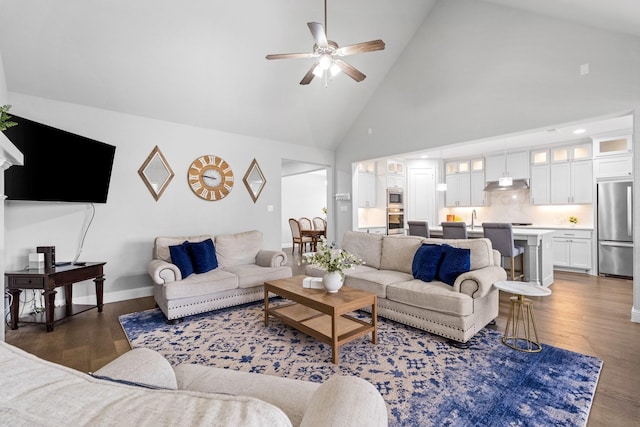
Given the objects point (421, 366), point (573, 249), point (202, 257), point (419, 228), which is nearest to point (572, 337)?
point (421, 366)

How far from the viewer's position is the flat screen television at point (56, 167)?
297 centimetres

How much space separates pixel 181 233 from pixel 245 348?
8.74 feet

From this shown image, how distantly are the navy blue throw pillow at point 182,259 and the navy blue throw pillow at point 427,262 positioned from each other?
2.62 metres

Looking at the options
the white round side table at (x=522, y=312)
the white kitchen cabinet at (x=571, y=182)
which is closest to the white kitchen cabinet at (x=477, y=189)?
the white kitchen cabinet at (x=571, y=182)

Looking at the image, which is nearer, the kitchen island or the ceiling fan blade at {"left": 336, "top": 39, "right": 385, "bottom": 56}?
the ceiling fan blade at {"left": 336, "top": 39, "right": 385, "bottom": 56}

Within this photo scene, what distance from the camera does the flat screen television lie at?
9.75ft

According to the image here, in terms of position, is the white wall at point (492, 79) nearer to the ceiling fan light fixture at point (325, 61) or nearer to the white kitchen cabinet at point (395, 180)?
the white kitchen cabinet at point (395, 180)

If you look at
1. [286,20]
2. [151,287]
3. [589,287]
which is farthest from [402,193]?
[151,287]

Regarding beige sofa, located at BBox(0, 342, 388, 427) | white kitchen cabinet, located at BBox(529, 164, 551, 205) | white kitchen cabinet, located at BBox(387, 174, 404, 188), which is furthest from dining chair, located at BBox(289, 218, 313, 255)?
beige sofa, located at BBox(0, 342, 388, 427)

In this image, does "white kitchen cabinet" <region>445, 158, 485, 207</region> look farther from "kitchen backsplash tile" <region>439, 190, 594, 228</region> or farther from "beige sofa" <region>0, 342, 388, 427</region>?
"beige sofa" <region>0, 342, 388, 427</region>

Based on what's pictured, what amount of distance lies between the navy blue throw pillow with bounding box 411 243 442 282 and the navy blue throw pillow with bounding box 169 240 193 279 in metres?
2.62

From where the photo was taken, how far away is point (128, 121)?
416cm

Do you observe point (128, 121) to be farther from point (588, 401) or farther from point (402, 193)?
point (402, 193)

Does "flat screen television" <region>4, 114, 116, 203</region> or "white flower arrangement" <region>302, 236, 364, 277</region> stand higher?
"flat screen television" <region>4, 114, 116, 203</region>
